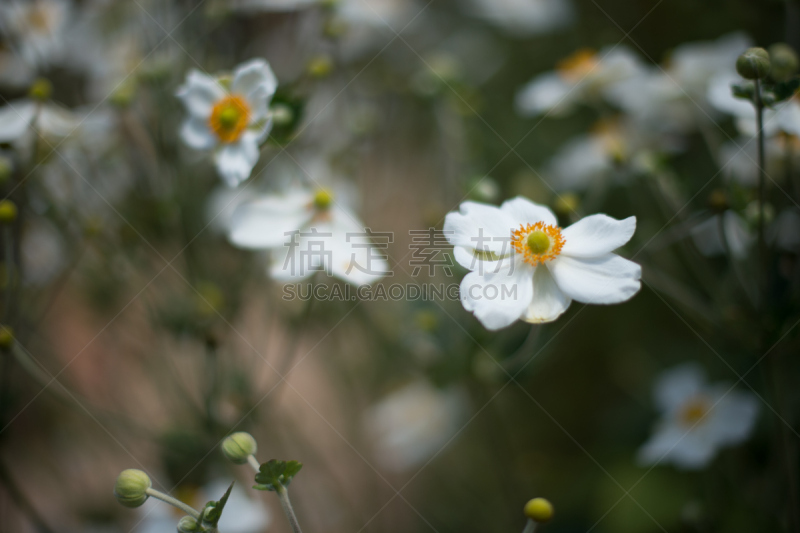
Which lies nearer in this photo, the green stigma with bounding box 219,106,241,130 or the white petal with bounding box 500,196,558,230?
the white petal with bounding box 500,196,558,230

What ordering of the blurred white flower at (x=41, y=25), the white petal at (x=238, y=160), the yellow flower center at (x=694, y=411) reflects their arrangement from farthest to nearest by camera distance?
the blurred white flower at (x=41, y=25)
the yellow flower center at (x=694, y=411)
the white petal at (x=238, y=160)

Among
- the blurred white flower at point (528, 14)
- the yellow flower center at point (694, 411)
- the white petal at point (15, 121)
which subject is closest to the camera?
the white petal at point (15, 121)

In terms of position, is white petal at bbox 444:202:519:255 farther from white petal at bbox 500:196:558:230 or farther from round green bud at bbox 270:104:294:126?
round green bud at bbox 270:104:294:126

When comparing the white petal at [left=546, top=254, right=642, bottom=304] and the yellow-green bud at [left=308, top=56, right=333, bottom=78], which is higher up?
the yellow-green bud at [left=308, top=56, right=333, bottom=78]

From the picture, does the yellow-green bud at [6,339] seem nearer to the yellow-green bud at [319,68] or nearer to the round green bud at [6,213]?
the round green bud at [6,213]

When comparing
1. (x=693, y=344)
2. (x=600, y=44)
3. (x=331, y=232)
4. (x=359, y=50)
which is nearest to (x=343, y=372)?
(x=331, y=232)

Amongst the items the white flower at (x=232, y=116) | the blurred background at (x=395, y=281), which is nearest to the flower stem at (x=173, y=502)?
the blurred background at (x=395, y=281)

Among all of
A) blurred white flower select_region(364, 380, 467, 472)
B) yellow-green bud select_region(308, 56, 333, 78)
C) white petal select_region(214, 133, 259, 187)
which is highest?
yellow-green bud select_region(308, 56, 333, 78)

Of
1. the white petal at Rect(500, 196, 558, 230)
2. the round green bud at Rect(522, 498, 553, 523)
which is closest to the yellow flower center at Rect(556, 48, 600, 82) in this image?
the white petal at Rect(500, 196, 558, 230)
